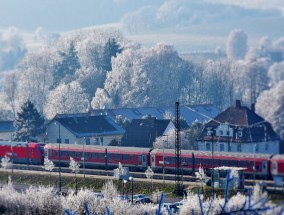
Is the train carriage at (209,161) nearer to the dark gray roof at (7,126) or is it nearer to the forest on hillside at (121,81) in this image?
the forest on hillside at (121,81)

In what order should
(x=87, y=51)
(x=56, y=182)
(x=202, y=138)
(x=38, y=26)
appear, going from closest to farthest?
1. (x=56, y=182)
2. (x=202, y=138)
3. (x=87, y=51)
4. (x=38, y=26)

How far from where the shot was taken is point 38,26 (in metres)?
185

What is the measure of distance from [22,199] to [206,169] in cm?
838

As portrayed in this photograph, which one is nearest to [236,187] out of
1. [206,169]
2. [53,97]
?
[206,169]

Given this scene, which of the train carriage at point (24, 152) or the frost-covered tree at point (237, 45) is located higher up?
the frost-covered tree at point (237, 45)

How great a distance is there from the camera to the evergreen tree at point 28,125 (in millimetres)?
46125

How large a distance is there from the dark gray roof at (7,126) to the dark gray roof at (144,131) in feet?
29.7

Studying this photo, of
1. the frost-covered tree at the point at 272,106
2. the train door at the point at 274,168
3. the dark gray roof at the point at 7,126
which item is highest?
the frost-covered tree at the point at 272,106

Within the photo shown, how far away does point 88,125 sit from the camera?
148 feet

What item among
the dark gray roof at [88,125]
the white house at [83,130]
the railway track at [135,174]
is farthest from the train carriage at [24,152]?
the dark gray roof at [88,125]

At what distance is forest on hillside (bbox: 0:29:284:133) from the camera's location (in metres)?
58.2

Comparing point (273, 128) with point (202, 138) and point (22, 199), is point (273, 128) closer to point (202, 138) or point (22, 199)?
point (202, 138)

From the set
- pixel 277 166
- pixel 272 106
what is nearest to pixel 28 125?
pixel 272 106

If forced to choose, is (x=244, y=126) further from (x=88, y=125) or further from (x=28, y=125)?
(x=28, y=125)
